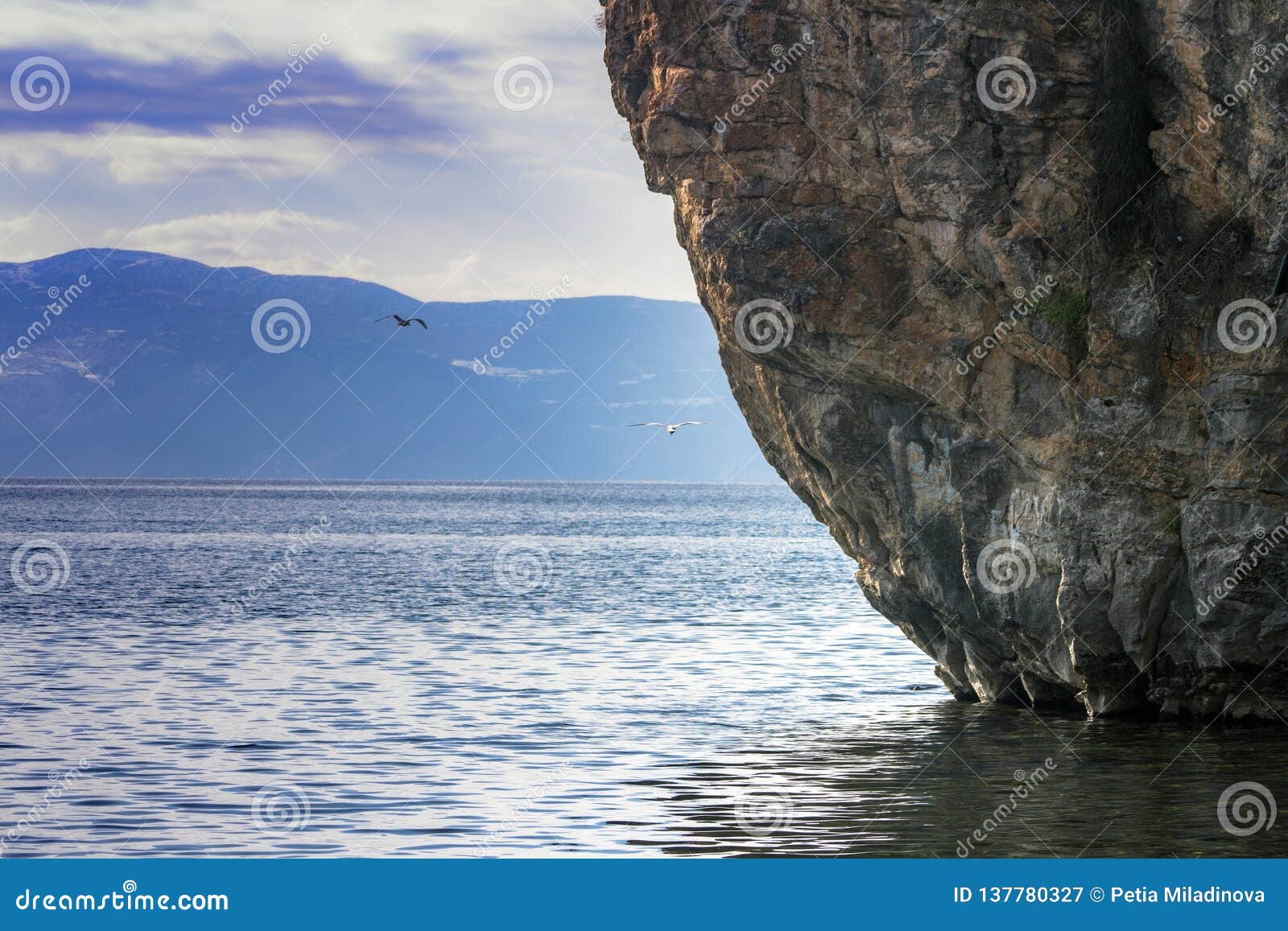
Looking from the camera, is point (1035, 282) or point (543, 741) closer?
point (1035, 282)

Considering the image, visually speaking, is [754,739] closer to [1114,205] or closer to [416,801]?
[416,801]

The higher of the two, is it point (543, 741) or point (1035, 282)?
point (1035, 282)

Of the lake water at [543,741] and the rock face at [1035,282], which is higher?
the rock face at [1035,282]

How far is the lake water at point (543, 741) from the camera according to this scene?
594 inches

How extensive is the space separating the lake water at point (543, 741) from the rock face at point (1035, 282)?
86.3 inches

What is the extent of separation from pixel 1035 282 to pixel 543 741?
997 cm

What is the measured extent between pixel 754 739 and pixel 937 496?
4744 millimetres

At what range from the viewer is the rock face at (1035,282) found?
1772cm

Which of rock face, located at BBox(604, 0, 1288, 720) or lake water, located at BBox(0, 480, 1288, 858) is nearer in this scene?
lake water, located at BBox(0, 480, 1288, 858)

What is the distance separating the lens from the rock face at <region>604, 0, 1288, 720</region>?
1772cm

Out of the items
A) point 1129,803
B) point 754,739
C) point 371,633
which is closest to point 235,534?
point 371,633

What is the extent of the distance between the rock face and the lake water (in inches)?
86.3

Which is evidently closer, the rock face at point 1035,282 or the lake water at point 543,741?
the lake water at point 543,741

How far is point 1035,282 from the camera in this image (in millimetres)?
18828
